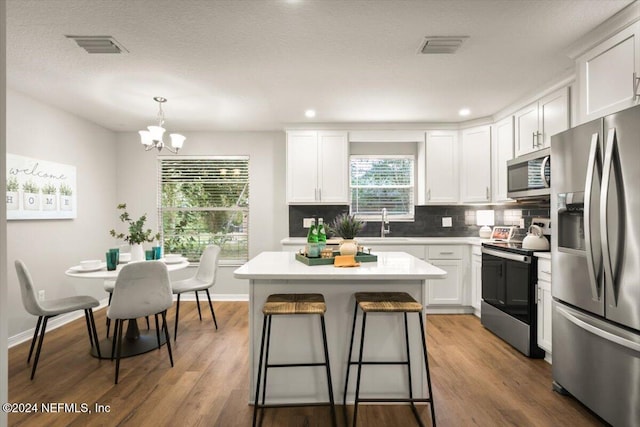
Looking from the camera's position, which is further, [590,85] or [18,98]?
[18,98]

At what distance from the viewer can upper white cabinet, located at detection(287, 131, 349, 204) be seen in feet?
15.5

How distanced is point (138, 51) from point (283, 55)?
3.47 ft

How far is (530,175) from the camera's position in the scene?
3.33 m

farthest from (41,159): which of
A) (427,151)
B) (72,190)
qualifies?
(427,151)

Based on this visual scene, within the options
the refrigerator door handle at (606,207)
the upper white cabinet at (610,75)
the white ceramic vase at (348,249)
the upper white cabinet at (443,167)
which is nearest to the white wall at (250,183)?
the upper white cabinet at (443,167)

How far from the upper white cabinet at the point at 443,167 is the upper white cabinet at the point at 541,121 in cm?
93

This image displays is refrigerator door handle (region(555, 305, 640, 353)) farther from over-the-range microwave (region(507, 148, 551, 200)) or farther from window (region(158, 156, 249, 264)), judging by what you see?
window (region(158, 156, 249, 264))

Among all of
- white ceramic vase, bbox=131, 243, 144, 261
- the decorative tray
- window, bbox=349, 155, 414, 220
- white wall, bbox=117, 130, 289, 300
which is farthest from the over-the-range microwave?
white ceramic vase, bbox=131, 243, 144, 261

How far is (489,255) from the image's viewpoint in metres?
3.79

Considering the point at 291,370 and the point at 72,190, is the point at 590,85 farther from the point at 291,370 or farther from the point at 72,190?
the point at 72,190

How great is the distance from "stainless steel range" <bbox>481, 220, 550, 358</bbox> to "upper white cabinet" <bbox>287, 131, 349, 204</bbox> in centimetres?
189

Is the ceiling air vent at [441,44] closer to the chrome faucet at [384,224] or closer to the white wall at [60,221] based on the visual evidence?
the chrome faucet at [384,224]

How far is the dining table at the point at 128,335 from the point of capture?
3049 mm

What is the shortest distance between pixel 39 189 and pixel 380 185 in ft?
13.2
